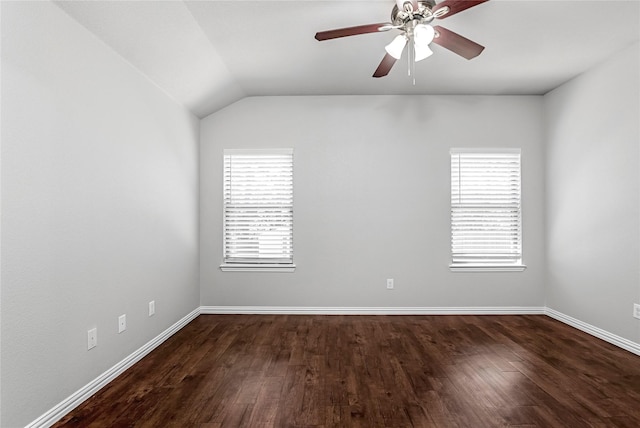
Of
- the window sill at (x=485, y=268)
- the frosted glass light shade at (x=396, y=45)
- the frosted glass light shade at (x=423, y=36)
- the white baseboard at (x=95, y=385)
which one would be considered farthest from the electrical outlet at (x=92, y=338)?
the window sill at (x=485, y=268)

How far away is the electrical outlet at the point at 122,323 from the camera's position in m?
2.75

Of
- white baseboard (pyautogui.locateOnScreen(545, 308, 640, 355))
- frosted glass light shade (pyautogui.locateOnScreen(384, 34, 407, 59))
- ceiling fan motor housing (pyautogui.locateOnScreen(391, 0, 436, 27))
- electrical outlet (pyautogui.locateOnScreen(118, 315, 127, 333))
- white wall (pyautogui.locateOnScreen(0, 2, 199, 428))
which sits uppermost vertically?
ceiling fan motor housing (pyautogui.locateOnScreen(391, 0, 436, 27))

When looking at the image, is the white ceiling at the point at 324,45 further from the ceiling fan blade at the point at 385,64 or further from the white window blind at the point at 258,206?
the white window blind at the point at 258,206

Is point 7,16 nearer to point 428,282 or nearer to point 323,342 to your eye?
point 323,342

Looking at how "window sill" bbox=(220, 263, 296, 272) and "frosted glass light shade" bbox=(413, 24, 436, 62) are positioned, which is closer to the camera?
"frosted glass light shade" bbox=(413, 24, 436, 62)

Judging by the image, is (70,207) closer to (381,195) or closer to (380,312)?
(381,195)

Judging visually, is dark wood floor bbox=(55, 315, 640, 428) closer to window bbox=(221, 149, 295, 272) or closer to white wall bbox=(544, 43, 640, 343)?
white wall bbox=(544, 43, 640, 343)

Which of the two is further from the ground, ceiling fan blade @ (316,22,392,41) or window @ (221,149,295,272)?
ceiling fan blade @ (316,22,392,41)

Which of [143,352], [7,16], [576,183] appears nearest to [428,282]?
[576,183]

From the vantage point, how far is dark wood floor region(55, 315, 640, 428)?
83.2 inches

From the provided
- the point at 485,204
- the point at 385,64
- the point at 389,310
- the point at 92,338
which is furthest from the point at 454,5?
the point at 389,310

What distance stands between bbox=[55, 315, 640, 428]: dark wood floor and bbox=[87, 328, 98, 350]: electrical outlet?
35cm

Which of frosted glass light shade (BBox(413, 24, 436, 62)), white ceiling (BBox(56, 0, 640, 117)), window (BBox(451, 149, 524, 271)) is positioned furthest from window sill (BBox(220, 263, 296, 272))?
frosted glass light shade (BBox(413, 24, 436, 62))

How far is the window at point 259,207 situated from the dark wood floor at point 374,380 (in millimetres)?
928
